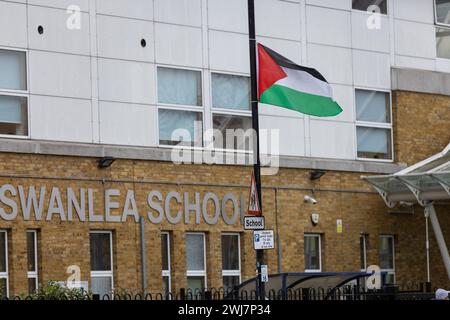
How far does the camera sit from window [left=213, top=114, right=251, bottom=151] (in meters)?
32.5

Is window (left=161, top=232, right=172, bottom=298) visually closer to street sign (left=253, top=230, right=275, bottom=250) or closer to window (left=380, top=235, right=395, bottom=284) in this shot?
street sign (left=253, top=230, right=275, bottom=250)

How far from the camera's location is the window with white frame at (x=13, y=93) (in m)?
28.7

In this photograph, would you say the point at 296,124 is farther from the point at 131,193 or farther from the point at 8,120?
the point at 8,120

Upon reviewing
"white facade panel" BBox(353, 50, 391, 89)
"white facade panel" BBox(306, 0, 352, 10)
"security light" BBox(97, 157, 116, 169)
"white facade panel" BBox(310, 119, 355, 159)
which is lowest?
"security light" BBox(97, 157, 116, 169)

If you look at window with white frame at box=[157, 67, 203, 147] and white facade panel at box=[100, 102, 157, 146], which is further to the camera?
window with white frame at box=[157, 67, 203, 147]

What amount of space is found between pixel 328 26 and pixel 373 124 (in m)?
3.02

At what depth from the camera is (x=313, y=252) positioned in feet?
113

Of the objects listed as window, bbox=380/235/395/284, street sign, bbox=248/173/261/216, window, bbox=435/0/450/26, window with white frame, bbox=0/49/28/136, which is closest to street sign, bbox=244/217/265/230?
street sign, bbox=248/173/261/216

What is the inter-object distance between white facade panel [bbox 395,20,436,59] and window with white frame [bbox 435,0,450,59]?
316 mm

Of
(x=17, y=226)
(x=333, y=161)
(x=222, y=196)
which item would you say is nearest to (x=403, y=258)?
(x=333, y=161)

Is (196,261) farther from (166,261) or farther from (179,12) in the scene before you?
(179,12)

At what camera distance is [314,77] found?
27906 millimetres

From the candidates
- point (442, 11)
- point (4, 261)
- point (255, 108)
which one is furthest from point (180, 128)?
point (442, 11)

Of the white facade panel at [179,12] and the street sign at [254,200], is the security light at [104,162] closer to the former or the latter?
the white facade panel at [179,12]
